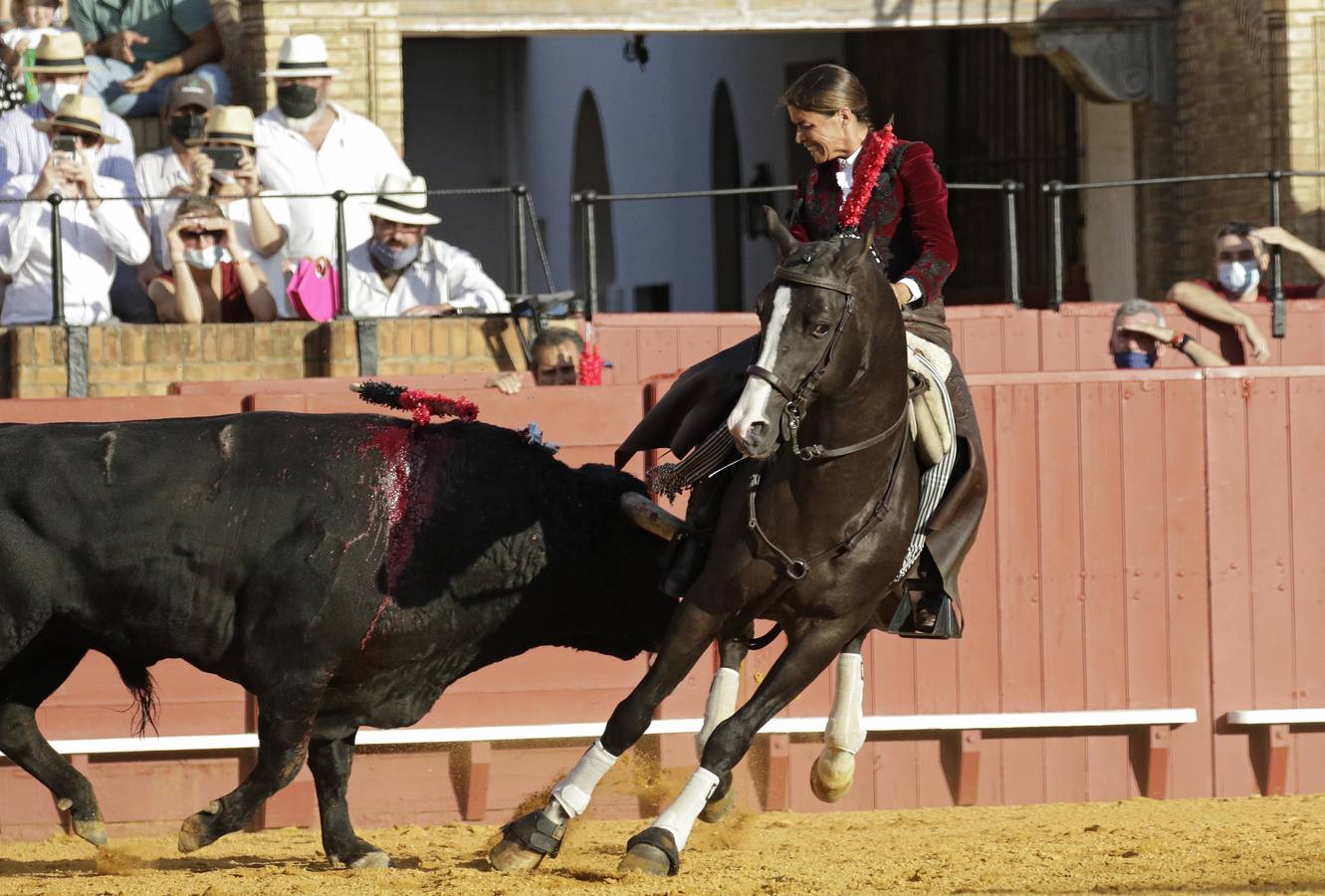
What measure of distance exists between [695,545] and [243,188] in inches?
206

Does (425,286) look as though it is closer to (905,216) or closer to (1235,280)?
(1235,280)

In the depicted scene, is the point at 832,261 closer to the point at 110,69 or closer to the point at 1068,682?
the point at 1068,682

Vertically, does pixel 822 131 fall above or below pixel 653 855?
above

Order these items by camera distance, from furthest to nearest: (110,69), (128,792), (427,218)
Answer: (110,69)
(427,218)
(128,792)

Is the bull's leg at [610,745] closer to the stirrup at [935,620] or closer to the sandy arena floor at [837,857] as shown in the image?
the sandy arena floor at [837,857]

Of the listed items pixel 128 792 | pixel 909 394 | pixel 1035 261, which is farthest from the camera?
pixel 1035 261

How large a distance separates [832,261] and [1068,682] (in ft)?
11.5

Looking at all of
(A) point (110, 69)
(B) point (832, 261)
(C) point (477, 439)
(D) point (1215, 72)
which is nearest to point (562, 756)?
(C) point (477, 439)

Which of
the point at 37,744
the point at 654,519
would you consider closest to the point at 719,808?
the point at 654,519

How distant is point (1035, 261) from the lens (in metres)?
17.2

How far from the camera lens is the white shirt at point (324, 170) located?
11.3 meters

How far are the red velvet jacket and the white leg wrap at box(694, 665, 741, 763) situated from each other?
130cm

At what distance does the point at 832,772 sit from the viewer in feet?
21.9

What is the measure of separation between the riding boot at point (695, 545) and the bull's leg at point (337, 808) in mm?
1162
